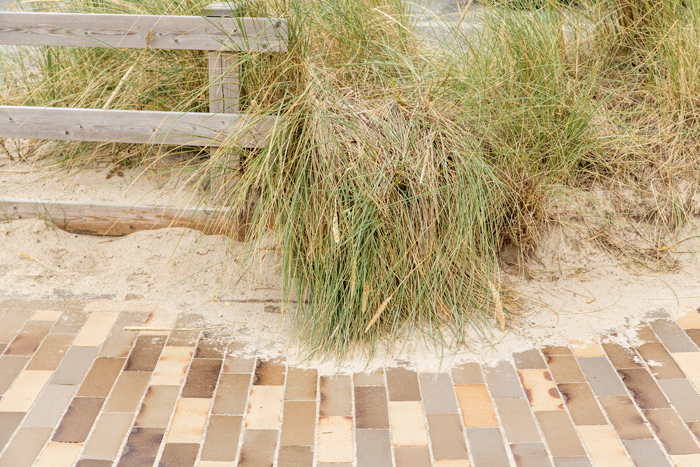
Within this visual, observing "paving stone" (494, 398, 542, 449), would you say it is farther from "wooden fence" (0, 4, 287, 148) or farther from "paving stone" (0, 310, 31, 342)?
"paving stone" (0, 310, 31, 342)

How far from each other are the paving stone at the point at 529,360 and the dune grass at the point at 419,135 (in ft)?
0.60

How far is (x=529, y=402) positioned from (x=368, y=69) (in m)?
1.66

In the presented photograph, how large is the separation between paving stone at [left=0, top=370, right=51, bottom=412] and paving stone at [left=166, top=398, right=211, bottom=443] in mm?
556

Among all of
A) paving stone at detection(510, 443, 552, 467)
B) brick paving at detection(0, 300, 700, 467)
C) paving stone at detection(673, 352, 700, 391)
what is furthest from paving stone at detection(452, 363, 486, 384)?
paving stone at detection(673, 352, 700, 391)

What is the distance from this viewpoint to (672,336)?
275 cm

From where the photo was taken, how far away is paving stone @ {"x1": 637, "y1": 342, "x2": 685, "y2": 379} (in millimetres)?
2525

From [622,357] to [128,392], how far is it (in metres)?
1.99

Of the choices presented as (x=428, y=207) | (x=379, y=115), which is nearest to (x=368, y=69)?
(x=379, y=115)

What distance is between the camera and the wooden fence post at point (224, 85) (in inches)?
117

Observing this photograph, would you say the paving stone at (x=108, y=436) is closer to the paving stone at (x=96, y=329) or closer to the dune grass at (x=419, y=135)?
the paving stone at (x=96, y=329)

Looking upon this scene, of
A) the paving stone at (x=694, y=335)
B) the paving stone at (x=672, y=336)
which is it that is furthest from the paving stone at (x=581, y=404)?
the paving stone at (x=694, y=335)

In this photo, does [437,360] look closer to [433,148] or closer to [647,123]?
[433,148]

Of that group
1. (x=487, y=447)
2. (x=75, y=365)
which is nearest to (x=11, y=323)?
(x=75, y=365)

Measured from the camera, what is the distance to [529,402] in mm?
2381
